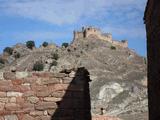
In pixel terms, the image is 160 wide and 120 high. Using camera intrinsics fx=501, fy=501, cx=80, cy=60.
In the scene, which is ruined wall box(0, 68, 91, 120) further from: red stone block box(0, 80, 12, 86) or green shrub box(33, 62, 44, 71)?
green shrub box(33, 62, 44, 71)

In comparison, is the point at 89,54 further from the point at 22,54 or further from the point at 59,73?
the point at 59,73

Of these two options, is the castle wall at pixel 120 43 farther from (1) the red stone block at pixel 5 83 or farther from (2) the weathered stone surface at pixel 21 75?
(1) the red stone block at pixel 5 83

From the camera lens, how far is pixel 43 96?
1256cm

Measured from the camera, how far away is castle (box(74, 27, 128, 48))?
458ft

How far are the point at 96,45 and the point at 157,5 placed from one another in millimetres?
123182

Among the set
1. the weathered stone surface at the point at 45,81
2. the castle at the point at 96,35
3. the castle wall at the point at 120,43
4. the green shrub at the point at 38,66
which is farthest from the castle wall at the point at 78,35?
the weathered stone surface at the point at 45,81

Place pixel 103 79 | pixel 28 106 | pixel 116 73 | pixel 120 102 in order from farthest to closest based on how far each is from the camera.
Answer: pixel 116 73 < pixel 103 79 < pixel 120 102 < pixel 28 106

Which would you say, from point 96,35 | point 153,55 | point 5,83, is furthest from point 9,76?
point 96,35

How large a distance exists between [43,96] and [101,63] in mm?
113113

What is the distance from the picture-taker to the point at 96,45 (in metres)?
135

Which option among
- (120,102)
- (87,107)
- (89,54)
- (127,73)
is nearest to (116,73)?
(127,73)

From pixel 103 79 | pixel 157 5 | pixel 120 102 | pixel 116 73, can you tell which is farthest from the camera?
pixel 116 73

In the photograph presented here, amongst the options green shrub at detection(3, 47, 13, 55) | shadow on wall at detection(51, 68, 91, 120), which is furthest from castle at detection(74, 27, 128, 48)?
shadow on wall at detection(51, 68, 91, 120)

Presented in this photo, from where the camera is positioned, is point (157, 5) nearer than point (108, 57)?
Yes
